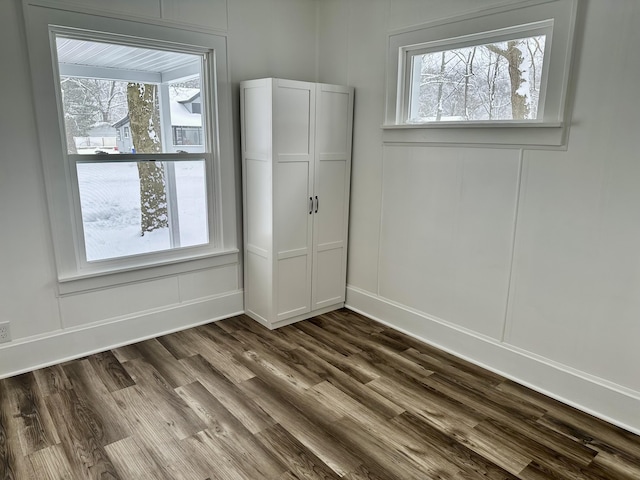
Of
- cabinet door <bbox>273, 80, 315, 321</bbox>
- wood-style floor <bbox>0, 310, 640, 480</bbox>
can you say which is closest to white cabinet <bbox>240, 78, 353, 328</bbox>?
cabinet door <bbox>273, 80, 315, 321</bbox>

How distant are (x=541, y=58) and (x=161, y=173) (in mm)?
2608

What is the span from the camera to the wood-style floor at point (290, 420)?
6.61ft

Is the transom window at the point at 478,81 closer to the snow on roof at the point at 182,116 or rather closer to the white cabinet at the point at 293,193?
the white cabinet at the point at 293,193

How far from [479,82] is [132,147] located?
240 centimetres

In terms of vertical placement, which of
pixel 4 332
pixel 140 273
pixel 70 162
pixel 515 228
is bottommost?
pixel 4 332

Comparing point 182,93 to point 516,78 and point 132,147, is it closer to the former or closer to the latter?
point 132,147

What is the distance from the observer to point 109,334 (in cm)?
305

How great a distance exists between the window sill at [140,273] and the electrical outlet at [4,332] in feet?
1.12

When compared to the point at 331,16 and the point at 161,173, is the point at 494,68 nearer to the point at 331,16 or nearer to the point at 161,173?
the point at 331,16

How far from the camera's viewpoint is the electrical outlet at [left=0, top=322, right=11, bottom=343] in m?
2.64

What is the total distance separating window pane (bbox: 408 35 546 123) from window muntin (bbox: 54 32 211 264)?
1.66m

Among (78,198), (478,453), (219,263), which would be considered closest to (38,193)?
(78,198)

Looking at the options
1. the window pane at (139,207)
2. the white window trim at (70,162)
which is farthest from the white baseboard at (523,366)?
the window pane at (139,207)

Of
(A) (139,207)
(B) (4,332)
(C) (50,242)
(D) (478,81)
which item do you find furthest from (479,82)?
(B) (4,332)
